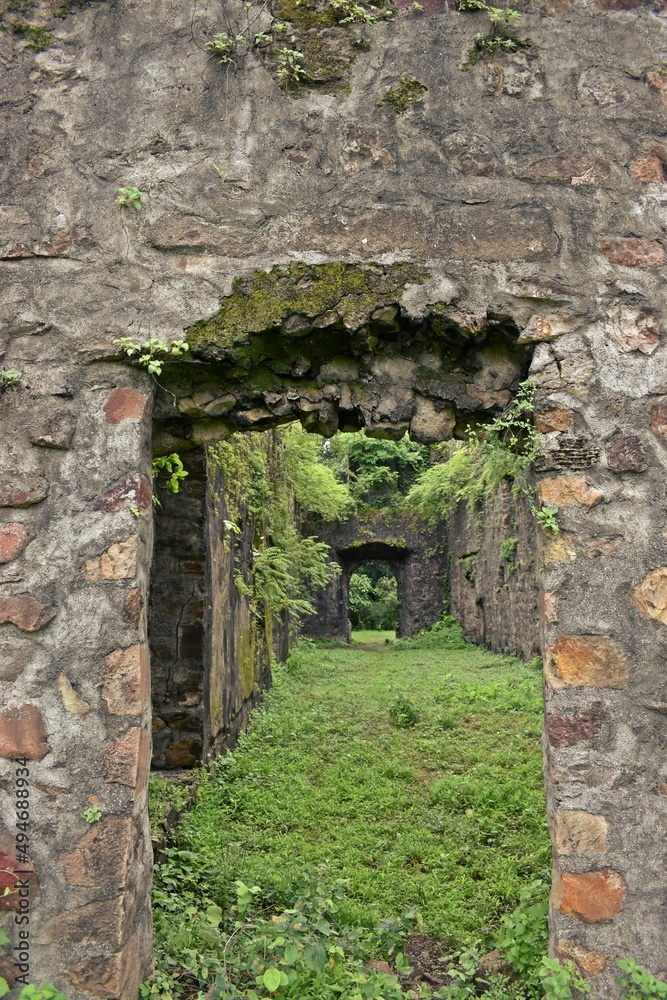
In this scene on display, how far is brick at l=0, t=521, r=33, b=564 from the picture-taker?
2941mm

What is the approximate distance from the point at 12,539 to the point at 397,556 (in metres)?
16.5

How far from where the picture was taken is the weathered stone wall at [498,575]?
34.1ft

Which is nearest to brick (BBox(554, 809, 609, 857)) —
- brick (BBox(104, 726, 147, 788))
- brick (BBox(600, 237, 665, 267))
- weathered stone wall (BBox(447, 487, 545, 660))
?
brick (BBox(104, 726, 147, 788))

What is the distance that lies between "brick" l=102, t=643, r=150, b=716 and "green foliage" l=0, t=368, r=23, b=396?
1.13 metres

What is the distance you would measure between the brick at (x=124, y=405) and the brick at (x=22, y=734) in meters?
1.16

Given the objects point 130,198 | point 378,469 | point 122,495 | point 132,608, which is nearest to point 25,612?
point 132,608

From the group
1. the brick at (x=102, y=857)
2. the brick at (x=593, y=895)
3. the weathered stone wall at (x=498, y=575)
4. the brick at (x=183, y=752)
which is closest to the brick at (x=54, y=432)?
the brick at (x=102, y=857)

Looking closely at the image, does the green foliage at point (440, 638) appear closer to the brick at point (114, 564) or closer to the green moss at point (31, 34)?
the brick at point (114, 564)

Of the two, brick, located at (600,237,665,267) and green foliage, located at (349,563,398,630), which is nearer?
brick, located at (600,237,665,267)

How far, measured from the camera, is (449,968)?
10.6 ft

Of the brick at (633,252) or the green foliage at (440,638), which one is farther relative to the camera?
the green foliage at (440,638)

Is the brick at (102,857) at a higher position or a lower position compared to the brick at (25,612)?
lower

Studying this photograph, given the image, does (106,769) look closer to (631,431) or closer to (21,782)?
(21,782)

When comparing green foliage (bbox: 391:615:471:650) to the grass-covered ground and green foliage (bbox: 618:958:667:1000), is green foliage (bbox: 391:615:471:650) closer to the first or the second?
the grass-covered ground
